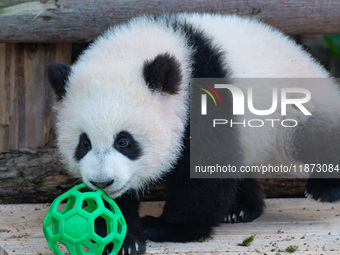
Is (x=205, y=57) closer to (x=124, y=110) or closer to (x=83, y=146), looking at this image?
(x=124, y=110)

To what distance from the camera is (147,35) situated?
14.1 ft

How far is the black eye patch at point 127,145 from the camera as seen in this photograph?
3834 mm

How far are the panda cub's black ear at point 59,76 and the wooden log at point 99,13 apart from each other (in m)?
0.95

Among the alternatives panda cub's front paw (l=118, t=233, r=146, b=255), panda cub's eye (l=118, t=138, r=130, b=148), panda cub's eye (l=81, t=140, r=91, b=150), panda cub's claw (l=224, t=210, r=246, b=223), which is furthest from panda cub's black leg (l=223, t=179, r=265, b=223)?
panda cub's eye (l=81, t=140, r=91, b=150)

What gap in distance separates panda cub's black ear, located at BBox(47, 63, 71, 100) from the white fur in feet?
0.16

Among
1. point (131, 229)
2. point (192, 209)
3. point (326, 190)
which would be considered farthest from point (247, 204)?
point (131, 229)

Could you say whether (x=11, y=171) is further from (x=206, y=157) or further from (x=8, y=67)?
(x=206, y=157)

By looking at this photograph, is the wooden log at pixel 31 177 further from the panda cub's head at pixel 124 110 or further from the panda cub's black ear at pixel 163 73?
the panda cub's black ear at pixel 163 73

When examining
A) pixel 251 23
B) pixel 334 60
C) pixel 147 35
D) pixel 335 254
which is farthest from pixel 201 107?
pixel 334 60

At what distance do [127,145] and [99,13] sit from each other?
5.08ft

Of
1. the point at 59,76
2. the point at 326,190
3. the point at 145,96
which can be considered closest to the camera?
the point at 145,96

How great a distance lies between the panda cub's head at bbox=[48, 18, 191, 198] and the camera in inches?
149

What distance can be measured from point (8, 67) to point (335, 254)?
10.4ft

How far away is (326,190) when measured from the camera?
4.74m
